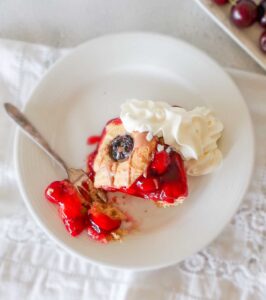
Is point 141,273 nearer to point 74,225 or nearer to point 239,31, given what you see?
point 74,225

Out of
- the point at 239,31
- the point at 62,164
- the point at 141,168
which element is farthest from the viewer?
the point at 239,31

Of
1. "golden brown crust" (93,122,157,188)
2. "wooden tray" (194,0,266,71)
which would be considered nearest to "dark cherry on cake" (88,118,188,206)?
"golden brown crust" (93,122,157,188)

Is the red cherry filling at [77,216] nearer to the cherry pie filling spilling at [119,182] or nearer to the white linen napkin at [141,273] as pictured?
the cherry pie filling spilling at [119,182]

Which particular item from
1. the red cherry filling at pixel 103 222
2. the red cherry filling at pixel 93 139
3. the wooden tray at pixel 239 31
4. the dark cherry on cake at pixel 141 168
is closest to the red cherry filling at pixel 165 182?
the dark cherry on cake at pixel 141 168

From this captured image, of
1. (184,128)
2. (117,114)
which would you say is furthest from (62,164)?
(184,128)

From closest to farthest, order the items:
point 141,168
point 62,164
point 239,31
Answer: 1. point 141,168
2. point 62,164
3. point 239,31

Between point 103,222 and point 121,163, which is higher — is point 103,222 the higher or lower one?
the lower one

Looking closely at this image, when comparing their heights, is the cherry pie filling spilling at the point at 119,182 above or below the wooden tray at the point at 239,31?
below
